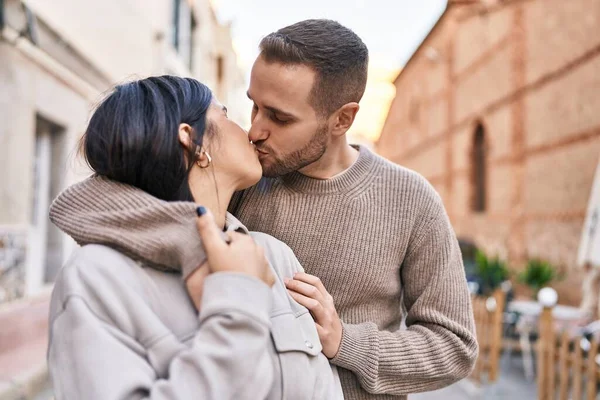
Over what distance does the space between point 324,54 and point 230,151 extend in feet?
1.43

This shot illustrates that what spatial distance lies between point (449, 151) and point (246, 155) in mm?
19395

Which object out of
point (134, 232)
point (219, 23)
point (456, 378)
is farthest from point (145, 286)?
point (219, 23)

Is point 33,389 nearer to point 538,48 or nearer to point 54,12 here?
point 54,12

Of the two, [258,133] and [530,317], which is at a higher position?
[258,133]

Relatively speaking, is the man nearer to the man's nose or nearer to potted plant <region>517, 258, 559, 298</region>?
the man's nose

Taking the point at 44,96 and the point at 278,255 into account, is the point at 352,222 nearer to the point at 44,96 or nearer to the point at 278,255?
the point at 278,255

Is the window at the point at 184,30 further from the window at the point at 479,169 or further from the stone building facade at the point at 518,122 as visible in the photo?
the window at the point at 479,169

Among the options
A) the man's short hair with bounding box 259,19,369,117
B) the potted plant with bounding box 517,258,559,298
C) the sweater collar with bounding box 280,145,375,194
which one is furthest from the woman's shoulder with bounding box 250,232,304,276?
the potted plant with bounding box 517,258,559,298

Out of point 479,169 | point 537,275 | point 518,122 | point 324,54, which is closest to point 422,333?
point 324,54

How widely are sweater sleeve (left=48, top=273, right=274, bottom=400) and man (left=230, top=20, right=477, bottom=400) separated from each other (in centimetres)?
45

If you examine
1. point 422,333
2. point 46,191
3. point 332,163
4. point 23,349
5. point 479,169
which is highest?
point 332,163

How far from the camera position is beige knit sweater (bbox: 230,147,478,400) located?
1.73 metres

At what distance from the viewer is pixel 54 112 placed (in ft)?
22.9

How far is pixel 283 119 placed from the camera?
1.70 meters
